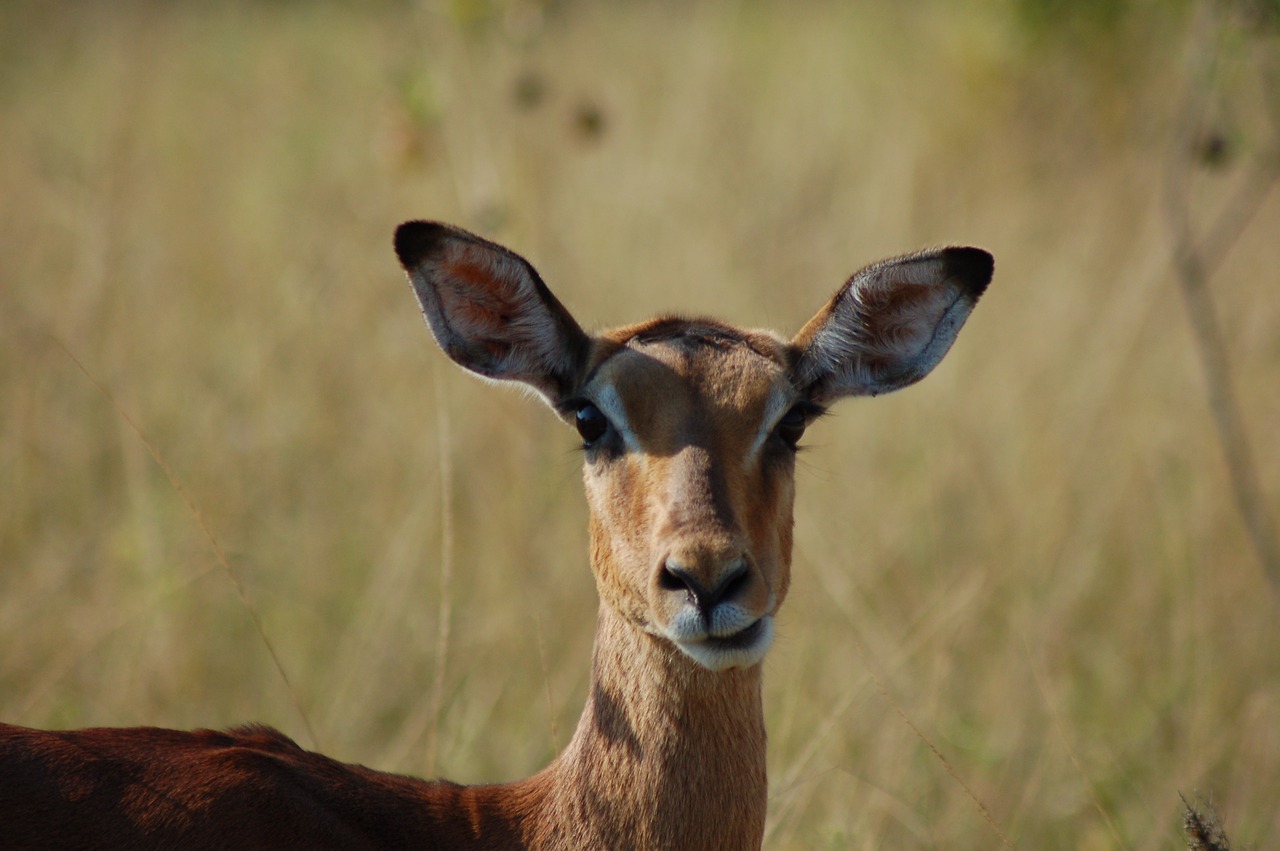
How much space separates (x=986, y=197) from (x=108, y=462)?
6820mm

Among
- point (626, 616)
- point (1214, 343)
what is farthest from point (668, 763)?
point (1214, 343)

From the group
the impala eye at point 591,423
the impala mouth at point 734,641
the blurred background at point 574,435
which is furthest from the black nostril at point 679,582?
the blurred background at point 574,435

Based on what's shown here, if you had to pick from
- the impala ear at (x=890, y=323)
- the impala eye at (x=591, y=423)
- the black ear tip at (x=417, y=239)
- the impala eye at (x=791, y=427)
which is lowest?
the impala eye at (x=791, y=427)

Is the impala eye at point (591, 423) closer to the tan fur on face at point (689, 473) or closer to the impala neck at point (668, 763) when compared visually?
the tan fur on face at point (689, 473)

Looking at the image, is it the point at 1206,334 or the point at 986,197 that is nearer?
the point at 1206,334

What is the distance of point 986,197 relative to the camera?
1059 cm

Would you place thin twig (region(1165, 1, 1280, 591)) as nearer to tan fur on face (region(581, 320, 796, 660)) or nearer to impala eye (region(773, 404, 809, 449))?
impala eye (region(773, 404, 809, 449))

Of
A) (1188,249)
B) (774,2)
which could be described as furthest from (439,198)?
(774,2)

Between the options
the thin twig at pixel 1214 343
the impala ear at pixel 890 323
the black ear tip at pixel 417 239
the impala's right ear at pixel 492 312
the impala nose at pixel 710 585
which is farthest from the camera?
the thin twig at pixel 1214 343

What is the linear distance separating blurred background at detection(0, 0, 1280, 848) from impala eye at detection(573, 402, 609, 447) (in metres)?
1.06

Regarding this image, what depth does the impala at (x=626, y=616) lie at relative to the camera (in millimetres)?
3027

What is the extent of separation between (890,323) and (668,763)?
4.85 feet

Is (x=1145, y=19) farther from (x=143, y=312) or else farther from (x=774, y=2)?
(x=143, y=312)

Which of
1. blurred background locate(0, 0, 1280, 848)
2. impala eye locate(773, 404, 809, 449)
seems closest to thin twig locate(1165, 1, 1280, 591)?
blurred background locate(0, 0, 1280, 848)
